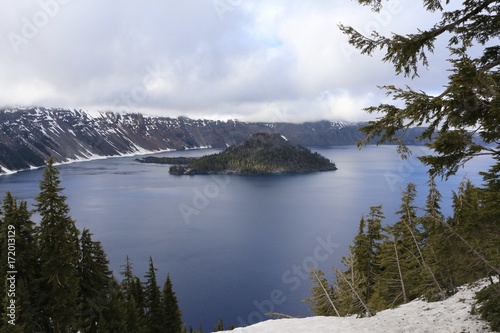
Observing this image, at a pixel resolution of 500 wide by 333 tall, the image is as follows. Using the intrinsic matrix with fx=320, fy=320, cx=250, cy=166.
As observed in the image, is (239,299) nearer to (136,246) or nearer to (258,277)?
(258,277)

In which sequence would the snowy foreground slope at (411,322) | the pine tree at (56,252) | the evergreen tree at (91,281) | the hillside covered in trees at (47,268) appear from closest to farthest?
the snowy foreground slope at (411,322)
the pine tree at (56,252)
the hillside covered in trees at (47,268)
the evergreen tree at (91,281)

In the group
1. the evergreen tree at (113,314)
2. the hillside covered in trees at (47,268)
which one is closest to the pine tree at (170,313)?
the evergreen tree at (113,314)

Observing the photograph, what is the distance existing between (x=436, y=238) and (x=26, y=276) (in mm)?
25311

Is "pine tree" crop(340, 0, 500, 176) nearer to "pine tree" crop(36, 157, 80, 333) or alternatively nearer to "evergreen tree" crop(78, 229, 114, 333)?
"pine tree" crop(36, 157, 80, 333)

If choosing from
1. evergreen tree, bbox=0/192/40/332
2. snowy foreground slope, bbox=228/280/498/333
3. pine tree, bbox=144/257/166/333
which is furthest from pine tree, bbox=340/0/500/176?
pine tree, bbox=144/257/166/333

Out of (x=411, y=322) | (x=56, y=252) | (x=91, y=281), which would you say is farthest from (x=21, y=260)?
(x=411, y=322)

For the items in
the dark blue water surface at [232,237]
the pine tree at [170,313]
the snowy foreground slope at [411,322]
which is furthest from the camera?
the dark blue water surface at [232,237]

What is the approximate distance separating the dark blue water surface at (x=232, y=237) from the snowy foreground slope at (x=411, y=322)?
44745mm

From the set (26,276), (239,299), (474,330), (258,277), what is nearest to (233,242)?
(258,277)

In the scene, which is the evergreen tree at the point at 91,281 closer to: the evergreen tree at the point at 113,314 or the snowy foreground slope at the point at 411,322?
the evergreen tree at the point at 113,314

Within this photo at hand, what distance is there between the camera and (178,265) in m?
78.8

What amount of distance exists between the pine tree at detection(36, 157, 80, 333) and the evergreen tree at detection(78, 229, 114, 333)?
2654mm

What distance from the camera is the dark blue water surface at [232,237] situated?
2584 inches

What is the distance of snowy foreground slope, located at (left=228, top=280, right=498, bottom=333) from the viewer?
13.3 m
